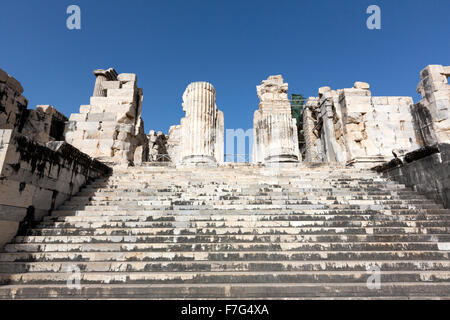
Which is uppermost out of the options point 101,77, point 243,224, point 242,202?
point 101,77

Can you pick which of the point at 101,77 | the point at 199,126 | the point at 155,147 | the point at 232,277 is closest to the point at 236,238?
the point at 232,277

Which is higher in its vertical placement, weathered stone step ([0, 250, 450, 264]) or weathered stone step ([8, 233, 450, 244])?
weathered stone step ([8, 233, 450, 244])

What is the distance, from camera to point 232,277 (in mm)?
2920

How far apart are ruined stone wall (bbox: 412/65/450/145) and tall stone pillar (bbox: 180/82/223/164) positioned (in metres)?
8.84

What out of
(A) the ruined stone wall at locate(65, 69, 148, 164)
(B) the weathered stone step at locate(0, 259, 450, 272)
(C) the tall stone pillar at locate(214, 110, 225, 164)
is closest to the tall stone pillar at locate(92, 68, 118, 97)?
(A) the ruined stone wall at locate(65, 69, 148, 164)

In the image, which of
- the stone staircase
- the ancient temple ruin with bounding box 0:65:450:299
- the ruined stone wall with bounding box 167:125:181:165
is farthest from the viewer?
the ruined stone wall with bounding box 167:125:181:165

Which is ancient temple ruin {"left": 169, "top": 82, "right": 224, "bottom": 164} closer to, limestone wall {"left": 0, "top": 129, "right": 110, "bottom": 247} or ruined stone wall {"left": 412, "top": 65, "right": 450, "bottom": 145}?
limestone wall {"left": 0, "top": 129, "right": 110, "bottom": 247}

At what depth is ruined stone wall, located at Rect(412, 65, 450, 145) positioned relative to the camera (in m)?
9.34

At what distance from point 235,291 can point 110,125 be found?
8.83 meters

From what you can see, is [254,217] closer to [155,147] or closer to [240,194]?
[240,194]

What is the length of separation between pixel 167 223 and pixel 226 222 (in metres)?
1.04

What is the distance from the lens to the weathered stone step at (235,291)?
8.68ft

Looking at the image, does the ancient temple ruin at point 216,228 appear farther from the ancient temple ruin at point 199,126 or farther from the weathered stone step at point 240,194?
the ancient temple ruin at point 199,126
